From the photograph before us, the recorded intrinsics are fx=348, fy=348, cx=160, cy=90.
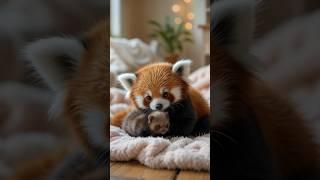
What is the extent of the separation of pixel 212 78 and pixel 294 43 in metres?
0.14

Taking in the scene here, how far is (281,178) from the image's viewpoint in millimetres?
572

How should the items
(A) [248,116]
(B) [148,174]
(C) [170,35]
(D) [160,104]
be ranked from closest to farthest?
(A) [248,116] → (B) [148,174] → (D) [160,104] → (C) [170,35]

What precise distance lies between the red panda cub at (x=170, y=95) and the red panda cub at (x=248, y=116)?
0.38 m

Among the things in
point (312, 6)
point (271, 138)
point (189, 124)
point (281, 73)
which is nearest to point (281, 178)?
point (271, 138)

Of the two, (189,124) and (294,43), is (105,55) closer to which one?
(294,43)

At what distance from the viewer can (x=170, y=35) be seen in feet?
10.6

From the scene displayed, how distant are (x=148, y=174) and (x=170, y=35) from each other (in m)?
2.58

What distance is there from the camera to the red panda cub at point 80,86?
60 cm

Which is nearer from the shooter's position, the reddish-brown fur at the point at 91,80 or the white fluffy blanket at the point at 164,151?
the reddish-brown fur at the point at 91,80

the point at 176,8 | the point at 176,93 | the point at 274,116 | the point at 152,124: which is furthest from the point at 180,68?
the point at 176,8

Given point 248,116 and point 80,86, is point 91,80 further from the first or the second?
point 248,116

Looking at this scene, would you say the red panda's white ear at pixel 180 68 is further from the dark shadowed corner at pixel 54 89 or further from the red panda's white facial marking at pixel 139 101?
the dark shadowed corner at pixel 54 89

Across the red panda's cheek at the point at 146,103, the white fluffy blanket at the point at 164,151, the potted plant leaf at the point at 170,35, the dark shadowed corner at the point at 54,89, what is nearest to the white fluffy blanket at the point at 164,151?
the white fluffy blanket at the point at 164,151

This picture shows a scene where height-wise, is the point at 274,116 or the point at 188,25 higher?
the point at 188,25
